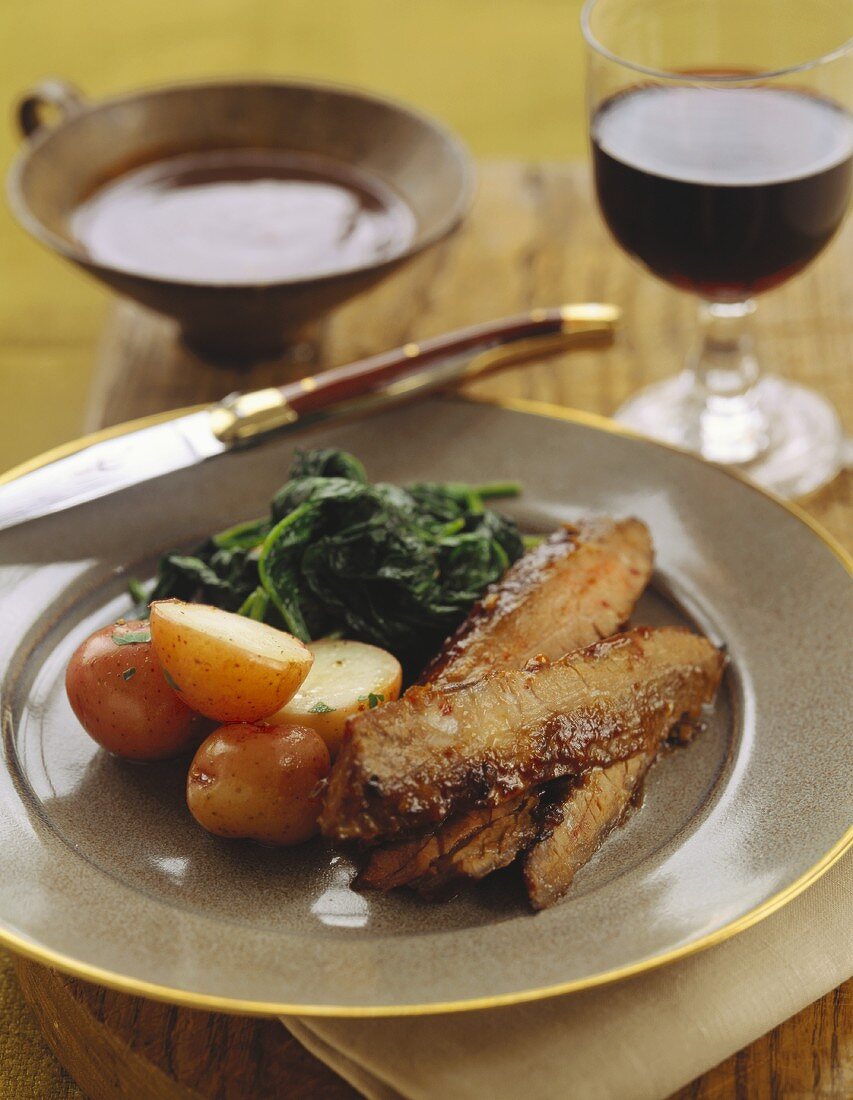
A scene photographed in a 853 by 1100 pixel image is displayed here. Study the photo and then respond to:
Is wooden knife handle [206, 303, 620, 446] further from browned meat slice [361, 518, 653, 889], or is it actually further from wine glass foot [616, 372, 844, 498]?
browned meat slice [361, 518, 653, 889]

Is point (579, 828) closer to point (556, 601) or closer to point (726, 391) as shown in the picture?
point (556, 601)

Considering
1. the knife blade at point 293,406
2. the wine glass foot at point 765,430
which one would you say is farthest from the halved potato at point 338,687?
the wine glass foot at point 765,430

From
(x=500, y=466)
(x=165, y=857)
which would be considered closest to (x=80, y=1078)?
(x=165, y=857)

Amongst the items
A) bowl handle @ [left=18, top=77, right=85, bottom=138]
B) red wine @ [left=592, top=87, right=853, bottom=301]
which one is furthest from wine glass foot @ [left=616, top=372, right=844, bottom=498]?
bowl handle @ [left=18, top=77, right=85, bottom=138]

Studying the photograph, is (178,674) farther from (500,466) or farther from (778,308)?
(778,308)

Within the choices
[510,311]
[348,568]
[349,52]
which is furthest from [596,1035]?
[349,52]

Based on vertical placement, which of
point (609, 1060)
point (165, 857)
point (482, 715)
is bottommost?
point (609, 1060)
